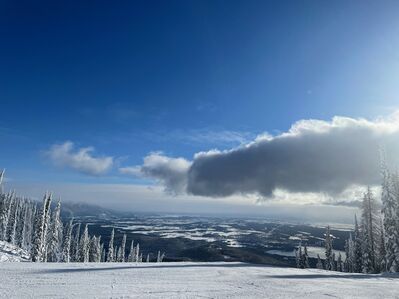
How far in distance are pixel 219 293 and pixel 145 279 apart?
366 centimetres

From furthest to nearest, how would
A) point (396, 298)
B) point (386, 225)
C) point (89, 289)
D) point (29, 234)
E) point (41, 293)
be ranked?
point (29, 234) → point (386, 225) → point (396, 298) → point (89, 289) → point (41, 293)

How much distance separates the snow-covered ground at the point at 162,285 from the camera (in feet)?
38.9

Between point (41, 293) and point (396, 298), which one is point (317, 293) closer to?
point (396, 298)

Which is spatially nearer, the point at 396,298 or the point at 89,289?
Answer: the point at 89,289

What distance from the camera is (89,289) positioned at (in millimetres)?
12273

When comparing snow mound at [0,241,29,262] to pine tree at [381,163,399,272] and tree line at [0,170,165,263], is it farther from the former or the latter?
pine tree at [381,163,399,272]

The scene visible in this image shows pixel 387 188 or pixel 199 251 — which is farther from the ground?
pixel 387 188

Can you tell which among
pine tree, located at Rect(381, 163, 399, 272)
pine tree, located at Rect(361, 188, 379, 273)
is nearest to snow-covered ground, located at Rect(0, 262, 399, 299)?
pine tree, located at Rect(381, 163, 399, 272)

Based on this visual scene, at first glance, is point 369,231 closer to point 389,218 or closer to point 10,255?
point 389,218

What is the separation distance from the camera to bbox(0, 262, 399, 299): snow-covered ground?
11.8 m

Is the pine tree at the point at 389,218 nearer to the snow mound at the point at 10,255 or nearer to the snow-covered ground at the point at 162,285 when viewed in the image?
the snow-covered ground at the point at 162,285

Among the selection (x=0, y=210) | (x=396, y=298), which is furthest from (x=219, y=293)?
(x=0, y=210)

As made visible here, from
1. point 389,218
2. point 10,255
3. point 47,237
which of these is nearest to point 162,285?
point 389,218

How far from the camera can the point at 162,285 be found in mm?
13594
